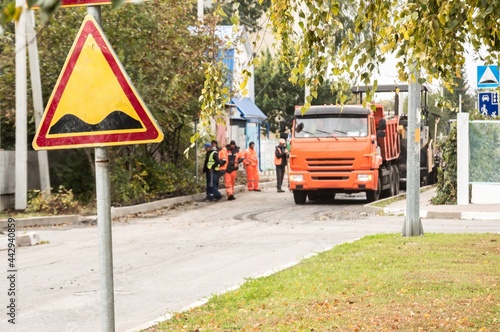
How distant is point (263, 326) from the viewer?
7.93 metres

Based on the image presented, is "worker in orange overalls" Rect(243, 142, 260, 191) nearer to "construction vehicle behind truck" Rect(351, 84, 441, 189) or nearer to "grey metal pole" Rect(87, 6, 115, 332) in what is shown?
"construction vehicle behind truck" Rect(351, 84, 441, 189)

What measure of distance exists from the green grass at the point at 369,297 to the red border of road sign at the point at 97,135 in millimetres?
3231

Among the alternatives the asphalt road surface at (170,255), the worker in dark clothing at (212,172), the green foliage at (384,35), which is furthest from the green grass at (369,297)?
the worker in dark clothing at (212,172)

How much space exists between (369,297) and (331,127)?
18143mm

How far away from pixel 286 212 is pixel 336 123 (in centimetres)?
380

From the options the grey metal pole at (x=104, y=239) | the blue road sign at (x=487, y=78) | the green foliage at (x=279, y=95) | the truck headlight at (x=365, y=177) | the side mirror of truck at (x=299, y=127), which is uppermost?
the green foliage at (x=279, y=95)

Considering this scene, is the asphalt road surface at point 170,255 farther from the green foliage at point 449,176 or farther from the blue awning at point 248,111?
the blue awning at point 248,111

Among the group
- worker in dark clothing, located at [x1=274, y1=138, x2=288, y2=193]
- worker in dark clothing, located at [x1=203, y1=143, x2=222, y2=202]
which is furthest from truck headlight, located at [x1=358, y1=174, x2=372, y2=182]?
worker in dark clothing, located at [x1=274, y1=138, x2=288, y2=193]

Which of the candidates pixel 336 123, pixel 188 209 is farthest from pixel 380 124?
pixel 188 209

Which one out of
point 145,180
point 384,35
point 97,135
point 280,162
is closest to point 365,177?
point 145,180

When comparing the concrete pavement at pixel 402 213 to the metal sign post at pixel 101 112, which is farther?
the concrete pavement at pixel 402 213

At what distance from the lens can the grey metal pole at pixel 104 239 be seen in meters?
4.80

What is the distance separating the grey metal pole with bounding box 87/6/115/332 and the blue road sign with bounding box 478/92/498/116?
51.7 ft

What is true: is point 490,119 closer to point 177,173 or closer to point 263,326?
point 177,173
